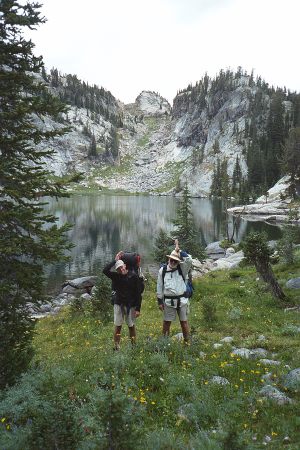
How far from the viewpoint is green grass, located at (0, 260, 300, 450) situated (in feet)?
17.2

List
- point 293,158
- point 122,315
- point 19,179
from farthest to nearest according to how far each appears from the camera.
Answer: point 293,158 < point 122,315 < point 19,179

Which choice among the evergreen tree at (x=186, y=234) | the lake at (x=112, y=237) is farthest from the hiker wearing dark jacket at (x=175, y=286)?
the lake at (x=112, y=237)

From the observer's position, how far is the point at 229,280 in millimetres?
24172

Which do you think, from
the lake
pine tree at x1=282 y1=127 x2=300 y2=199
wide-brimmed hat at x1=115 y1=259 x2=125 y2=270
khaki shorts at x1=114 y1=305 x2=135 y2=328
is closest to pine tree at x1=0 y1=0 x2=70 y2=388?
wide-brimmed hat at x1=115 y1=259 x2=125 y2=270

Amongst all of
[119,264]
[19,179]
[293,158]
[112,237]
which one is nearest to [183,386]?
[119,264]

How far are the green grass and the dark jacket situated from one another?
4.34ft

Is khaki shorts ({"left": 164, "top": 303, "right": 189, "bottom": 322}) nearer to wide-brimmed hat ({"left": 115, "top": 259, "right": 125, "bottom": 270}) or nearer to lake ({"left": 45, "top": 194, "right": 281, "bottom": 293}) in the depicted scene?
wide-brimmed hat ({"left": 115, "top": 259, "right": 125, "bottom": 270})

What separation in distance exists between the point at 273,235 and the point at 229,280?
123 ft

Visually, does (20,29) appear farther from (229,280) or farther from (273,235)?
(273,235)

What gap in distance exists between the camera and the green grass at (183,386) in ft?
17.2

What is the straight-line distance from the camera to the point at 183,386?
7.53 metres

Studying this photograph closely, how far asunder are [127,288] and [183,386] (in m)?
3.80

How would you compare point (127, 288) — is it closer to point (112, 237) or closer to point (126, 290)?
point (126, 290)

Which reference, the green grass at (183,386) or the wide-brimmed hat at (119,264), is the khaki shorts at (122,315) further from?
the wide-brimmed hat at (119,264)
